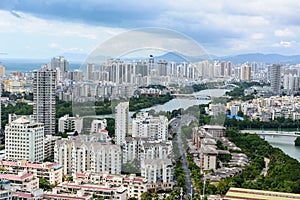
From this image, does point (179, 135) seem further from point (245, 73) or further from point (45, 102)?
point (245, 73)

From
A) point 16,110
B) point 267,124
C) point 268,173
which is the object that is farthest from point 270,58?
point 268,173

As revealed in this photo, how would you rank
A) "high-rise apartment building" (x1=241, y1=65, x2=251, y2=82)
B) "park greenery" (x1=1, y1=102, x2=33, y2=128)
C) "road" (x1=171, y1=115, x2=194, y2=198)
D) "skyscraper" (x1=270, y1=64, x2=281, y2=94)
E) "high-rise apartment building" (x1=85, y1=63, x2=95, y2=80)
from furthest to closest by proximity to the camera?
"high-rise apartment building" (x1=241, y1=65, x2=251, y2=82) → "skyscraper" (x1=270, y1=64, x2=281, y2=94) → "park greenery" (x1=1, y1=102, x2=33, y2=128) → "high-rise apartment building" (x1=85, y1=63, x2=95, y2=80) → "road" (x1=171, y1=115, x2=194, y2=198)

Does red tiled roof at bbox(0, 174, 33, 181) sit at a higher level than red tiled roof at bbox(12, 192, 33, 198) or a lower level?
higher

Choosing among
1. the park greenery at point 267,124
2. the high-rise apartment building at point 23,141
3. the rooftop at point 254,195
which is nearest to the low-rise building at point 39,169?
the high-rise apartment building at point 23,141

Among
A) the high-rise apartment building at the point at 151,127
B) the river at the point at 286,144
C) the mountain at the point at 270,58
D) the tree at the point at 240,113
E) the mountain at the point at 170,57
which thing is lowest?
the river at the point at 286,144

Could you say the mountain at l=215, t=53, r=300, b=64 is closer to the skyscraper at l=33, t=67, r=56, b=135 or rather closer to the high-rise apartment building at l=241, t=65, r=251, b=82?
the high-rise apartment building at l=241, t=65, r=251, b=82

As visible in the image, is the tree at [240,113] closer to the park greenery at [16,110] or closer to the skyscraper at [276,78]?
the park greenery at [16,110]

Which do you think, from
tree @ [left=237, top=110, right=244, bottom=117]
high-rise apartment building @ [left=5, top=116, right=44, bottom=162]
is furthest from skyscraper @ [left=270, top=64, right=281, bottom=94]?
high-rise apartment building @ [left=5, top=116, right=44, bottom=162]

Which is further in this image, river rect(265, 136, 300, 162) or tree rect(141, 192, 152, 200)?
river rect(265, 136, 300, 162)
